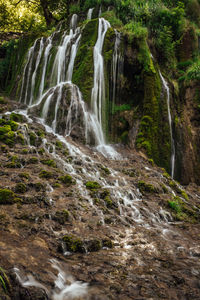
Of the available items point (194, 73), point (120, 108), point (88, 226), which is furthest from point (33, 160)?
point (194, 73)

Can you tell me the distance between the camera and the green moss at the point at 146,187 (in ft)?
23.2

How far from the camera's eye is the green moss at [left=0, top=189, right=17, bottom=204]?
175 inches

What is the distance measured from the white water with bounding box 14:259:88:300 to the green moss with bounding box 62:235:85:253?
0.73 metres

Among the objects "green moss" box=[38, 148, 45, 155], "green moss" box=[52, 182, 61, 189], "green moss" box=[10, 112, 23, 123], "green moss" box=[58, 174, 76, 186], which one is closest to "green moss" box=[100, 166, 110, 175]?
"green moss" box=[58, 174, 76, 186]

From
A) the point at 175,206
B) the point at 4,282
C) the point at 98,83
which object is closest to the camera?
the point at 4,282

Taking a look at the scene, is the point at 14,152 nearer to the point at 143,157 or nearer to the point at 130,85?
the point at 143,157

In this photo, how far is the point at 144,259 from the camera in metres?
3.60

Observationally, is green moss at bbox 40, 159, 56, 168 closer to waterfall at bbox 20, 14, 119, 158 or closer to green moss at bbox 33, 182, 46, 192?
green moss at bbox 33, 182, 46, 192

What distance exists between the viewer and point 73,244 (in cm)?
372

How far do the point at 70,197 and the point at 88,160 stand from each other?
2746mm

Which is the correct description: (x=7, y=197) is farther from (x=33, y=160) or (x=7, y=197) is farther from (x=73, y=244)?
(x=33, y=160)

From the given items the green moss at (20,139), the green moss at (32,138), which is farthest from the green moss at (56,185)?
the green moss at (32,138)

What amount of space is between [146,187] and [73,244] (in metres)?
3.91

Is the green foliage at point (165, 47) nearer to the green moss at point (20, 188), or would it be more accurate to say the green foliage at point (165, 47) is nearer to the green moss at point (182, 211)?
the green moss at point (182, 211)
